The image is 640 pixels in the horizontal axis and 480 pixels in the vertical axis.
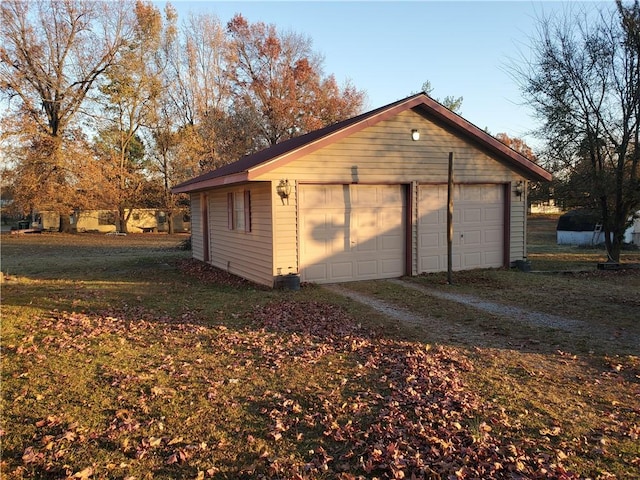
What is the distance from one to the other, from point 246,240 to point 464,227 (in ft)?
18.8

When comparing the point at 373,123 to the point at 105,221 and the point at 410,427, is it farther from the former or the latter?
the point at 105,221

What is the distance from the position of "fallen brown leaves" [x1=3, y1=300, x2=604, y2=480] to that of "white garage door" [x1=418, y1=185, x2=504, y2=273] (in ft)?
19.5

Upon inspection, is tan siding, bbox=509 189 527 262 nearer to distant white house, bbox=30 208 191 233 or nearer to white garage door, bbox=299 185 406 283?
white garage door, bbox=299 185 406 283

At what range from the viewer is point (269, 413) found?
405 cm

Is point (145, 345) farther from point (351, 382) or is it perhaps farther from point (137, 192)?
point (137, 192)

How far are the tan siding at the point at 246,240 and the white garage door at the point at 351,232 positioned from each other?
0.79 m

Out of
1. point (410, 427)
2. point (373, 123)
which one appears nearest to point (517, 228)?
point (373, 123)

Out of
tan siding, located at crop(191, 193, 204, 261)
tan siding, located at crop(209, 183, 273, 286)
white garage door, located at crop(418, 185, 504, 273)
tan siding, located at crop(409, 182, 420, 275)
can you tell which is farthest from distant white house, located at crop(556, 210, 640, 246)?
tan siding, located at crop(191, 193, 204, 261)

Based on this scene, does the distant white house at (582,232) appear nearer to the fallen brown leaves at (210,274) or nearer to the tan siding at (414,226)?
the tan siding at (414,226)

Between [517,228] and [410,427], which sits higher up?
[517,228]

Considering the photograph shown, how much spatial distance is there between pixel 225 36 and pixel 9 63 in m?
14.7

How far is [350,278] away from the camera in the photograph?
1135 centimetres

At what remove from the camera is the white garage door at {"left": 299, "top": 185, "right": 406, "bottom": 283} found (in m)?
10.8

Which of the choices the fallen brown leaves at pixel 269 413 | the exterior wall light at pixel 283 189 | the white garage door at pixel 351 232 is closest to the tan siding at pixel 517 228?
the white garage door at pixel 351 232
